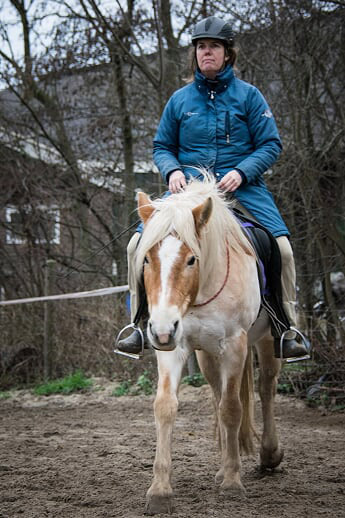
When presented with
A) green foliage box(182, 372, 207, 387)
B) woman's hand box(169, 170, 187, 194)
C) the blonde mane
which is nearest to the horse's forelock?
the blonde mane

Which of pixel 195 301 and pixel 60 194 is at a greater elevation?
pixel 60 194

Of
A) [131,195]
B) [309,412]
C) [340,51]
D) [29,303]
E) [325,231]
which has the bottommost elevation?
[309,412]

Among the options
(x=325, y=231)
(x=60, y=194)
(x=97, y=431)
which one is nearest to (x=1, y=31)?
(x=60, y=194)

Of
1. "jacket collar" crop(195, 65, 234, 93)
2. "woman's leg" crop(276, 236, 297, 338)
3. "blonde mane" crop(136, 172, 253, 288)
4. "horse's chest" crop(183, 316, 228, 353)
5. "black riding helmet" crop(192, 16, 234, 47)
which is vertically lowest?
"horse's chest" crop(183, 316, 228, 353)

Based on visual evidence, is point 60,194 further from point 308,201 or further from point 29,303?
point 308,201

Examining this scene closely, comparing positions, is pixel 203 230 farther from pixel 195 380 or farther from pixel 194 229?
pixel 195 380

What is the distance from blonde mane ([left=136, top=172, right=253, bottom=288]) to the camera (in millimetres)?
3811

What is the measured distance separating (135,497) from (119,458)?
4.54ft

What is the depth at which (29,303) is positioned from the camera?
448 inches

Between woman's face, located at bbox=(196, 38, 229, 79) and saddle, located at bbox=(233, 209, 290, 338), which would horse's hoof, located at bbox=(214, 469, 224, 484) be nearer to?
saddle, located at bbox=(233, 209, 290, 338)

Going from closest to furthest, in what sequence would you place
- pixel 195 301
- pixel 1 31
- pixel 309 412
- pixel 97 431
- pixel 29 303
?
pixel 195 301
pixel 97 431
pixel 309 412
pixel 29 303
pixel 1 31

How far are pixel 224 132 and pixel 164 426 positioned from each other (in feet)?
7.08

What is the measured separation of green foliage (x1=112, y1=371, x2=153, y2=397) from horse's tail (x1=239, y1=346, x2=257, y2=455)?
13.8 ft

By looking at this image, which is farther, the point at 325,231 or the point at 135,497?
the point at 325,231
